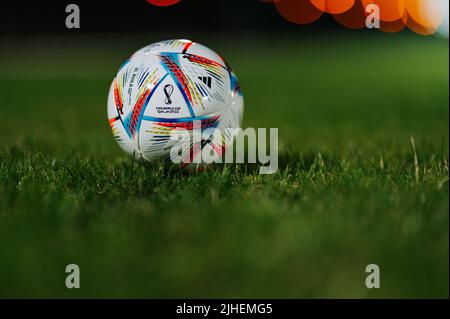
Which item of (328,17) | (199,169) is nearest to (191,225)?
(199,169)

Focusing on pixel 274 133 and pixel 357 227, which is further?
pixel 274 133

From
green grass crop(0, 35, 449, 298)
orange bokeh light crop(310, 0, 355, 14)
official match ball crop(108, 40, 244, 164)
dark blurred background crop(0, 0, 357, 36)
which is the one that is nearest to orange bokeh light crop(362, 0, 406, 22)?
orange bokeh light crop(310, 0, 355, 14)

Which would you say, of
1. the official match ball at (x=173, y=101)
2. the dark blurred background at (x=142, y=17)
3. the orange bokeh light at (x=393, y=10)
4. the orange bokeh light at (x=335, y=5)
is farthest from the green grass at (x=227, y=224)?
the orange bokeh light at (x=393, y=10)

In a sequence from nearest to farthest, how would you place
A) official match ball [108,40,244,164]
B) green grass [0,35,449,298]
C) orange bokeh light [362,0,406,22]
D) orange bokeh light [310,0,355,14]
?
green grass [0,35,449,298]
official match ball [108,40,244,164]
orange bokeh light [310,0,355,14]
orange bokeh light [362,0,406,22]

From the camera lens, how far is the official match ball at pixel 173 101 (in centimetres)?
345

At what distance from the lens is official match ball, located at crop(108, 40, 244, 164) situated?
345 cm

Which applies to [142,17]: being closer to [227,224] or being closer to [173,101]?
[173,101]

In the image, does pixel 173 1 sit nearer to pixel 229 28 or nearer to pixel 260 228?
pixel 229 28

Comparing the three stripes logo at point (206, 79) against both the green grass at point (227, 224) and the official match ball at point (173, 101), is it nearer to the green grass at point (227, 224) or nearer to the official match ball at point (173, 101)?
the official match ball at point (173, 101)

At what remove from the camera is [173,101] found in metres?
3.44

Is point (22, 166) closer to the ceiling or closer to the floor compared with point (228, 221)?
closer to the ceiling

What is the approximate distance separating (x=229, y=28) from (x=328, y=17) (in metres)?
8.55

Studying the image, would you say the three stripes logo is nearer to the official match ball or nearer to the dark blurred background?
the official match ball

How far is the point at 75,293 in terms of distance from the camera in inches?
82.9
